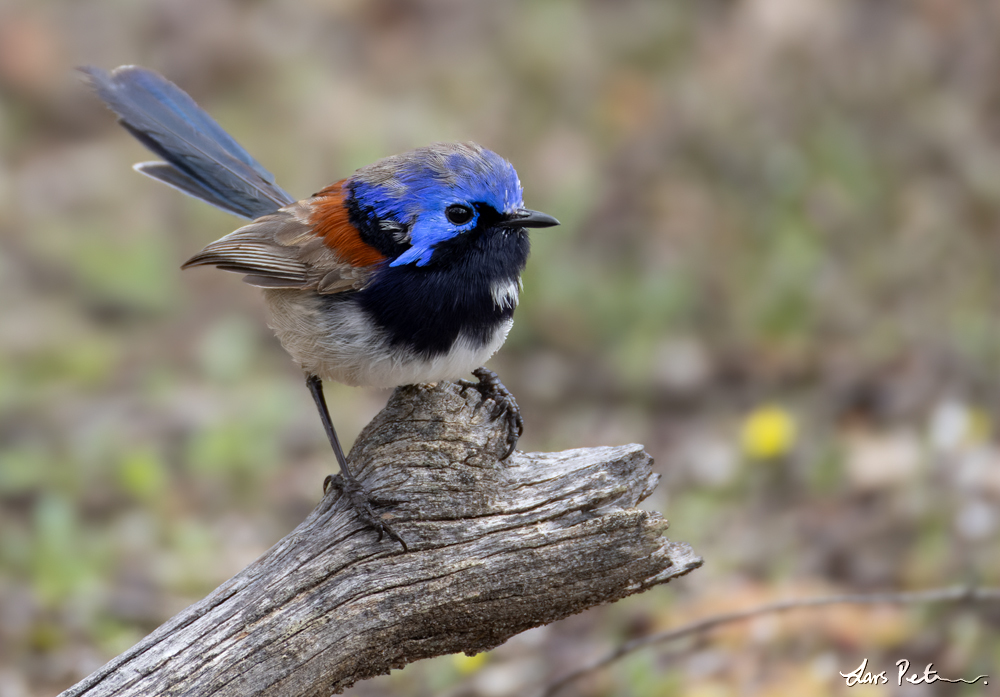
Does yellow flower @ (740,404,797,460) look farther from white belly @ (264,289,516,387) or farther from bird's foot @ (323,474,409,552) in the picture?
bird's foot @ (323,474,409,552)

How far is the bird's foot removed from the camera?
3.53 m

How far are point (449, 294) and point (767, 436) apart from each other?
111 inches

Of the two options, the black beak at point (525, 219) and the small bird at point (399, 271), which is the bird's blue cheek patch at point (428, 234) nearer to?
the small bird at point (399, 271)

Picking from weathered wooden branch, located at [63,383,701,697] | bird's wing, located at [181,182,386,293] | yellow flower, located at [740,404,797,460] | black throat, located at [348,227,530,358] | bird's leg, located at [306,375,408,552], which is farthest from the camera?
yellow flower, located at [740,404,797,460]

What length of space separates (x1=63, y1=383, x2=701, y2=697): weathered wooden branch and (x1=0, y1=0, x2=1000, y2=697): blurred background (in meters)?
1.34

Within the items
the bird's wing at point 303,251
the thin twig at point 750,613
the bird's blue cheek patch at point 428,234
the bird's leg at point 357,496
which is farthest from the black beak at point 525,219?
the thin twig at point 750,613

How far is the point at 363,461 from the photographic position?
382 centimetres

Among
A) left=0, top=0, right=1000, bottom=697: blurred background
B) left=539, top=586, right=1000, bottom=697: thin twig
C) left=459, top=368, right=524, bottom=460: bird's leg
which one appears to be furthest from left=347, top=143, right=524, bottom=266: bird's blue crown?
left=539, top=586, right=1000, bottom=697: thin twig

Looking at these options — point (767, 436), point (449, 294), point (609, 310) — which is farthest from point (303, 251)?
point (609, 310)

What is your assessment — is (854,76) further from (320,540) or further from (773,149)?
(320,540)

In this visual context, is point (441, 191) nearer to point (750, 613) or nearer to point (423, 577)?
point (423, 577)

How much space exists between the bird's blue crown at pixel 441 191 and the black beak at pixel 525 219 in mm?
23

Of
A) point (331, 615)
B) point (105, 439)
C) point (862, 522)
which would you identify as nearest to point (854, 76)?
point (862, 522)

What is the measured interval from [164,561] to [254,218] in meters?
2.09
